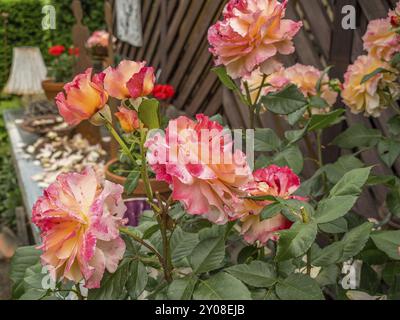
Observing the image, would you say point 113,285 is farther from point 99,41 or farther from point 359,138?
point 99,41

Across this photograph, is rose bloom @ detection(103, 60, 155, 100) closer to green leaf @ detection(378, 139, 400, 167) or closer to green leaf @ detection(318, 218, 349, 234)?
green leaf @ detection(318, 218, 349, 234)

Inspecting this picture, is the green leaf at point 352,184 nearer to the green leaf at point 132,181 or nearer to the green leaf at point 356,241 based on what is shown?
the green leaf at point 356,241

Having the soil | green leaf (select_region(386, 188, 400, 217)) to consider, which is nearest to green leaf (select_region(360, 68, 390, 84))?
green leaf (select_region(386, 188, 400, 217))

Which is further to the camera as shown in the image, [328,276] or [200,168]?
[328,276]

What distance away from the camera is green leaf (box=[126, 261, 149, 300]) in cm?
52

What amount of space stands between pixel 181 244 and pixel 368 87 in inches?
18.9

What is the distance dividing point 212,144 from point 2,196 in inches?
128

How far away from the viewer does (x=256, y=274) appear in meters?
0.51

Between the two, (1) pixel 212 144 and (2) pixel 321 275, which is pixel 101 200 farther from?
(2) pixel 321 275

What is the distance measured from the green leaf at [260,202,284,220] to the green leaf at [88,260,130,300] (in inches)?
5.7

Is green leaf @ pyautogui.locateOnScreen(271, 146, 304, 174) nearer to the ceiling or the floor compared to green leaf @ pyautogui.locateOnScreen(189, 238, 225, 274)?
nearer to the ceiling

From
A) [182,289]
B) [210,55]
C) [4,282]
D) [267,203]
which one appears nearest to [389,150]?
[267,203]

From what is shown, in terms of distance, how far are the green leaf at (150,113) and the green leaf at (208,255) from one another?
123mm

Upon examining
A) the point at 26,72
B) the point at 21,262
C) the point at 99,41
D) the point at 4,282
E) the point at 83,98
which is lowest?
the point at 4,282
